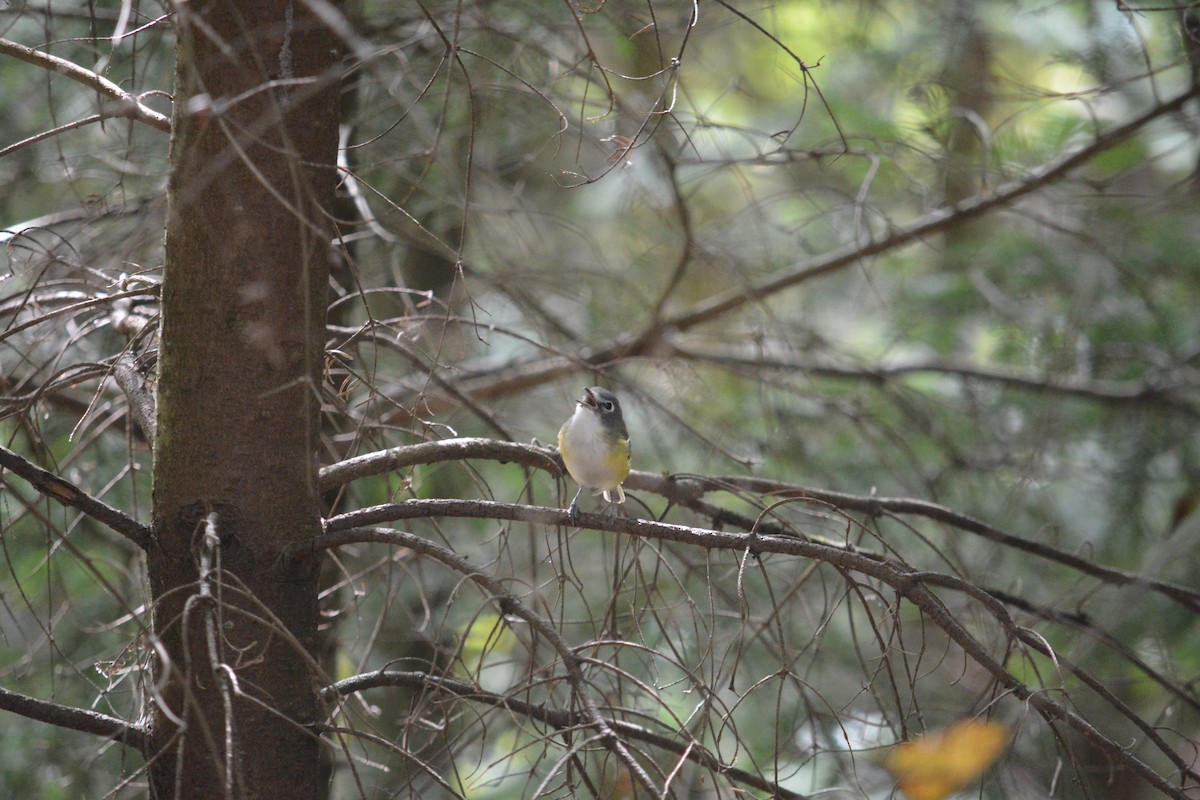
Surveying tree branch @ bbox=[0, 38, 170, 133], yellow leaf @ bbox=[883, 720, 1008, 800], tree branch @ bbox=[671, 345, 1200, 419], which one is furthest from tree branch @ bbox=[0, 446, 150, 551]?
tree branch @ bbox=[671, 345, 1200, 419]

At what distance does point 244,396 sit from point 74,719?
0.61 metres

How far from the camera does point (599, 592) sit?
4625mm

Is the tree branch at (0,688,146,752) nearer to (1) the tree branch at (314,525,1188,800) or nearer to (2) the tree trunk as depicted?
(2) the tree trunk

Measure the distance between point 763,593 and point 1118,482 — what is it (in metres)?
1.41

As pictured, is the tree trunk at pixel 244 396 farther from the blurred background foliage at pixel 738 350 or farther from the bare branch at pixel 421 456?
the blurred background foliage at pixel 738 350

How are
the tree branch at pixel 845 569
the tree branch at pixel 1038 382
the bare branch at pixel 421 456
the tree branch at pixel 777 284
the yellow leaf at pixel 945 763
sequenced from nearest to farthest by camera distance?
the yellow leaf at pixel 945 763 → the tree branch at pixel 845 569 → the bare branch at pixel 421 456 → the tree branch at pixel 777 284 → the tree branch at pixel 1038 382

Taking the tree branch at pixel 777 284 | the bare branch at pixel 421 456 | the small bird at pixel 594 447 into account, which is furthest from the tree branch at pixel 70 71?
the small bird at pixel 594 447

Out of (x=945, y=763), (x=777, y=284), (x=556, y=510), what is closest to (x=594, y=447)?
(x=556, y=510)

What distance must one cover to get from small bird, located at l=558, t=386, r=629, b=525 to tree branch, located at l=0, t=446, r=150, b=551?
1237 millimetres

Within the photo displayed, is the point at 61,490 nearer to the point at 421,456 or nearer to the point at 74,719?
the point at 74,719

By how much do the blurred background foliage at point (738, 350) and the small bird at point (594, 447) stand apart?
0.39ft

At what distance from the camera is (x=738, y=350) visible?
4.36 metres

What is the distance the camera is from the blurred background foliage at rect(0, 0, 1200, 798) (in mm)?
2664

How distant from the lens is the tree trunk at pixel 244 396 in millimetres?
1663
